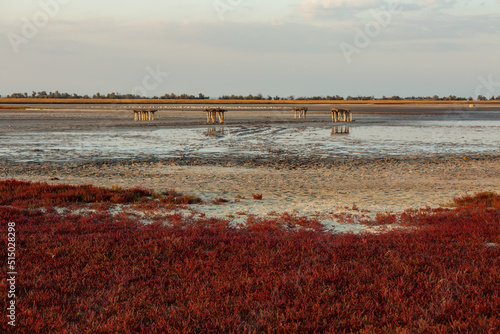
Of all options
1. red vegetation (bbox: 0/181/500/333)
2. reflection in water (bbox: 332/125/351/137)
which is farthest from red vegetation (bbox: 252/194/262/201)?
reflection in water (bbox: 332/125/351/137)

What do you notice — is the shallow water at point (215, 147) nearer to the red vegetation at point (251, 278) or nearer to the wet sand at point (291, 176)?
the wet sand at point (291, 176)

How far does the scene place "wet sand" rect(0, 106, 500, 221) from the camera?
14602 millimetres

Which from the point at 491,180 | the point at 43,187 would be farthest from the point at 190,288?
the point at 491,180

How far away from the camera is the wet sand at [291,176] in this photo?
47.9 ft

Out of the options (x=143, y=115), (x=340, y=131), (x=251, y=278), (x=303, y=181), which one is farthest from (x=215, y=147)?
(x=143, y=115)

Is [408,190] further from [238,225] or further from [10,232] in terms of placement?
[10,232]

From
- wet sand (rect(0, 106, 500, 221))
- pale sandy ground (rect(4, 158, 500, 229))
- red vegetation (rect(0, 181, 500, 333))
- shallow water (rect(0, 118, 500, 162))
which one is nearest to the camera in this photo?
red vegetation (rect(0, 181, 500, 333))

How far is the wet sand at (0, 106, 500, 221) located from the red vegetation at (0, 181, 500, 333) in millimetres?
3344

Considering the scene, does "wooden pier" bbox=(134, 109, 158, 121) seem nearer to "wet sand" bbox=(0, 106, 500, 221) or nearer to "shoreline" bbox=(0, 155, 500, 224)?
"wet sand" bbox=(0, 106, 500, 221)

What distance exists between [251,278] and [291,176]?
505 inches

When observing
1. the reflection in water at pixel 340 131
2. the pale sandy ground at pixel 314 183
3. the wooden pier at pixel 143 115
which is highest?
the wooden pier at pixel 143 115

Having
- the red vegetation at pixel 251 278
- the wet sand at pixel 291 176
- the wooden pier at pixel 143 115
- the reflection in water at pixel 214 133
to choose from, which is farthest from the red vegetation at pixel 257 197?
the wooden pier at pixel 143 115

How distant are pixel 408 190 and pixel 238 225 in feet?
27.0

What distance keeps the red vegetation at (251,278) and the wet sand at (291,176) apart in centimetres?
334
